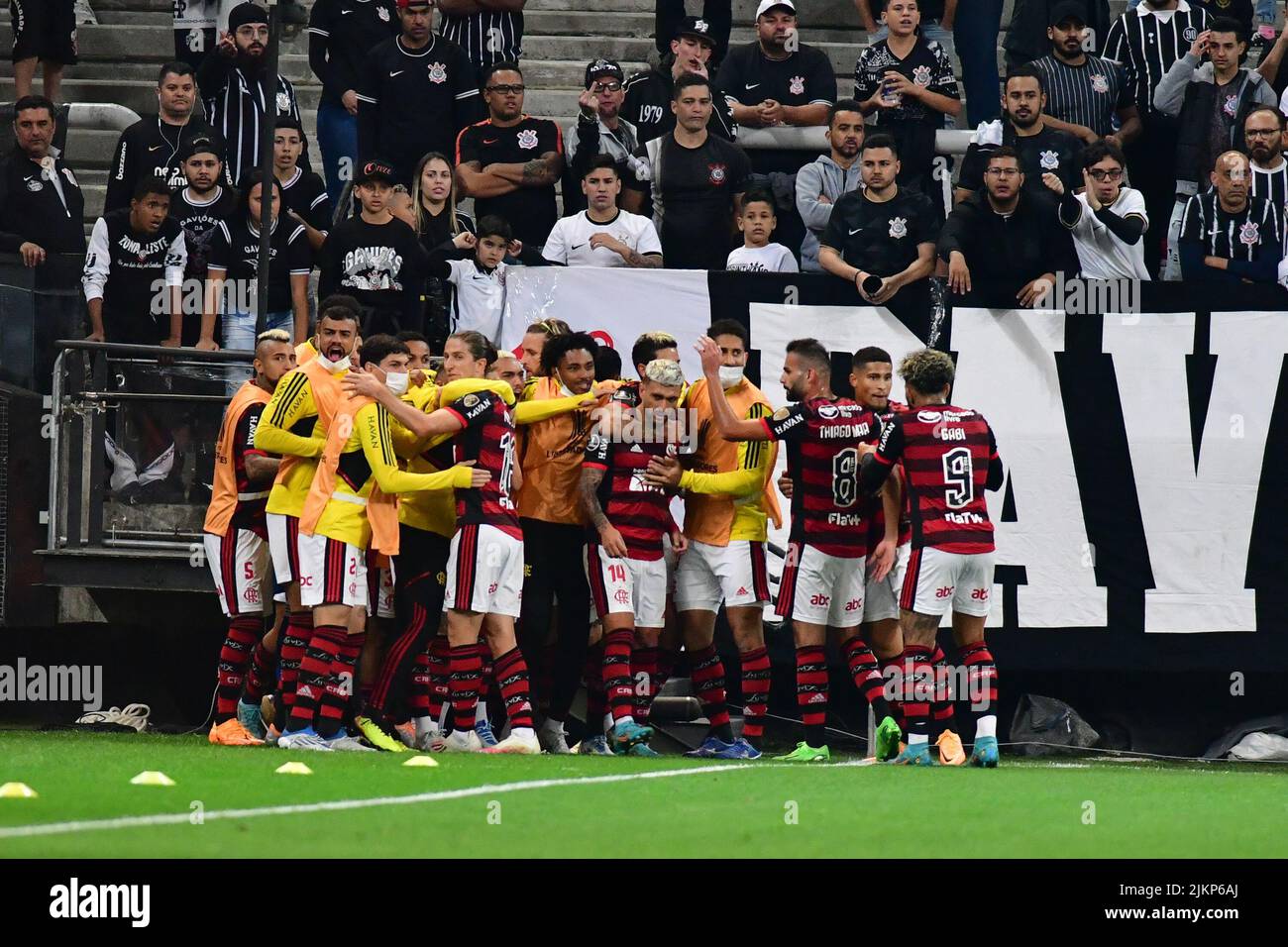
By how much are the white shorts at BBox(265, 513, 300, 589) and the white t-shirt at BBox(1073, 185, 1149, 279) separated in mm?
5353

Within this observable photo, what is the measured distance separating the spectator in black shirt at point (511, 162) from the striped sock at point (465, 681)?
13.0 feet

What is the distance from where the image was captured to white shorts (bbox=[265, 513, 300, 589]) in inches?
400

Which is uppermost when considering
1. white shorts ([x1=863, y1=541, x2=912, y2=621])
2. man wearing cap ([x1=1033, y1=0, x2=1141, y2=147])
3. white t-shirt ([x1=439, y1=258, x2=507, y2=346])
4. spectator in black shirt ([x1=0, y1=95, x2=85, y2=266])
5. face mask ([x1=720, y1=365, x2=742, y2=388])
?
man wearing cap ([x1=1033, y1=0, x2=1141, y2=147])

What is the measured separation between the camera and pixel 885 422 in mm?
10172

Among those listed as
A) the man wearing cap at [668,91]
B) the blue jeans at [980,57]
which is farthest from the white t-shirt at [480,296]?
the blue jeans at [980,57]

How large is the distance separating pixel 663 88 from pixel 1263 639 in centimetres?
585

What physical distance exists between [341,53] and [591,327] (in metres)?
3.90

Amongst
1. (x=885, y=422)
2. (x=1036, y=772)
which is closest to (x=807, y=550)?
(x=885, y=422)

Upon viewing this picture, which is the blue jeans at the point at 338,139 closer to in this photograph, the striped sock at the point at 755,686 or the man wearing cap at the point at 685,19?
the man wearing cap at the point at 685,19

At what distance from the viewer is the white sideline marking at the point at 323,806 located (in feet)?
20.4

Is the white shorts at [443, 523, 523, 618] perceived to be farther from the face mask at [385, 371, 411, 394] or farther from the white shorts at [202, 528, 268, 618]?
the white shorts at [202, 528, 268, 618]

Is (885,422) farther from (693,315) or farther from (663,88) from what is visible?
(663,88)
